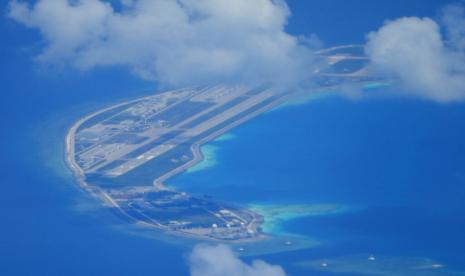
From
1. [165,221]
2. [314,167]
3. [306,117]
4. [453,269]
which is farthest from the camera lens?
[306,117]

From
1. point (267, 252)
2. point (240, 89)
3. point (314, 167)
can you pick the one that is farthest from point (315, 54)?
point (267, 252)

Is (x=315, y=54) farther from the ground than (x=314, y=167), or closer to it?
farther from the ground

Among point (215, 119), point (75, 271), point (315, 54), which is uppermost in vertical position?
point (315, 54)

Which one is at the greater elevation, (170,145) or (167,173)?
(170,145)

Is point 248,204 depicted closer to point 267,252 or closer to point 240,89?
point 267,252

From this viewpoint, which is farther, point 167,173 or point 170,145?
point 170,145

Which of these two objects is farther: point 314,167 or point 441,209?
point 314,167

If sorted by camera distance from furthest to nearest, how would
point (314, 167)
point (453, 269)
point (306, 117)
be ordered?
point (306, 117), point (314, 167), point (453, 269)

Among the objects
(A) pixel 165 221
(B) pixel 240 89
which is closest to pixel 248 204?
(A) pixel 165 221

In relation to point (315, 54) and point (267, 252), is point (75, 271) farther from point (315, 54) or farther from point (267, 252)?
point (315, 54)
